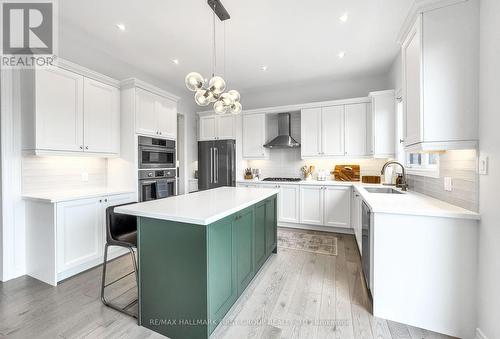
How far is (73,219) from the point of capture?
2402mm

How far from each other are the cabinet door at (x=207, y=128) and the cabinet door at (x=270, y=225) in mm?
2685

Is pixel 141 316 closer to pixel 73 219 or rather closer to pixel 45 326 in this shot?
pixel 45 326

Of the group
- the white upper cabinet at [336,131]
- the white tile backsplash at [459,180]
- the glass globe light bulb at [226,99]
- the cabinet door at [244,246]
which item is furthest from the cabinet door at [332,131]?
the cabinet door at [244,246]

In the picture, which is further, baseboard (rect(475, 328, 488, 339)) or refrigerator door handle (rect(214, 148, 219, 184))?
refrigerator door handle (rect(214, 148, 219, 184))

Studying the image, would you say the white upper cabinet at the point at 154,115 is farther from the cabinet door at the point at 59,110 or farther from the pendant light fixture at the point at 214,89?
the pendant light fixture at the point at 214,89

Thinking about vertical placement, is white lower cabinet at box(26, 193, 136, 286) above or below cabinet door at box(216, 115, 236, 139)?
below

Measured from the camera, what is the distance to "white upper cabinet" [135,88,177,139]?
10.6 ft

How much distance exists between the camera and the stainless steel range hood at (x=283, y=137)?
436cm

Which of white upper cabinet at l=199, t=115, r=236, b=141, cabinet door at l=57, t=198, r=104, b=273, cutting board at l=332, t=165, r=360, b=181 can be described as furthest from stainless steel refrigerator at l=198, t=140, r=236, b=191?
cabinet door at l=57, t=198, r=104, b=273

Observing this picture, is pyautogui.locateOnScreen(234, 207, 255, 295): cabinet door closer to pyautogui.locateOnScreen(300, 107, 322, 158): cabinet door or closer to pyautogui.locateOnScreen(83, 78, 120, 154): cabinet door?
pyautogui.locateOnScreen(83, 78, 120, 154): cabinet door

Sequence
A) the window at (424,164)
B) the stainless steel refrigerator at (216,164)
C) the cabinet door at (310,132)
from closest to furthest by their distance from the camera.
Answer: the window at (424,164) → the cabinet door at (310,132) → the stainless steel refrigerator at (216,164)

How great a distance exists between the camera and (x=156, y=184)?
3434 millimetres

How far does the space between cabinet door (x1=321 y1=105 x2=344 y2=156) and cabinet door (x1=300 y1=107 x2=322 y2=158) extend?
79mm

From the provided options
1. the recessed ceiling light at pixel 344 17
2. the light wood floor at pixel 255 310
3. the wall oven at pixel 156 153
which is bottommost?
the light wood floor at pixel 255 310
